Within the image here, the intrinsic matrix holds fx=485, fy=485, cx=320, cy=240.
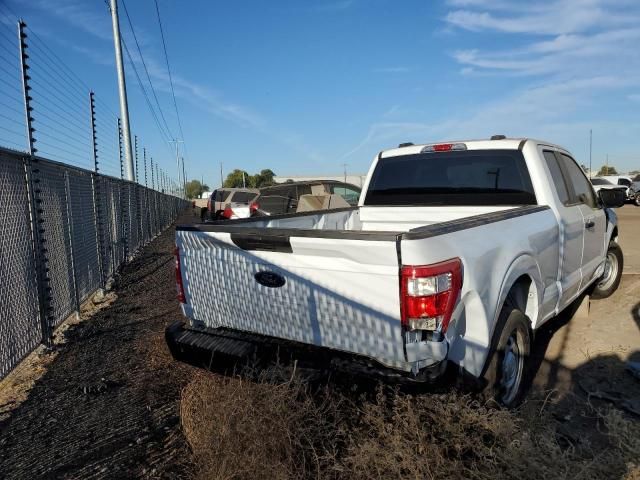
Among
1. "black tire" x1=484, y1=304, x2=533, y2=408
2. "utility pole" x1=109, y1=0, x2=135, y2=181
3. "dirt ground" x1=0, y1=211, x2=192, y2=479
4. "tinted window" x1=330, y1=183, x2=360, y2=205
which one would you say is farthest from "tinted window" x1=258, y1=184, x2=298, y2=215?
"black tire" x1=484, y1=304, x2=533, y2=408

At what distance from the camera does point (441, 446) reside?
2.45 meters

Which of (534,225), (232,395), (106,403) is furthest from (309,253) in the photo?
(106,403)

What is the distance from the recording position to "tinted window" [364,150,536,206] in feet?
14.5

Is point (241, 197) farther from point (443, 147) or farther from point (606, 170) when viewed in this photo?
point (606, 170)

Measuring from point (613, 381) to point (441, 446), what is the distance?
2.54m

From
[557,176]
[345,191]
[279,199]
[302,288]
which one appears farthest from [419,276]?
[345,191]

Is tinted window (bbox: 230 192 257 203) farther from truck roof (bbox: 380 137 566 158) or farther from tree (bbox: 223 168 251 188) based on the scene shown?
tree (bbox: 223 168 251 188)

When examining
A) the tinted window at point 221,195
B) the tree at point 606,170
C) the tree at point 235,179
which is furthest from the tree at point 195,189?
the tinted window at point 221,195

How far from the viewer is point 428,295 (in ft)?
7.91

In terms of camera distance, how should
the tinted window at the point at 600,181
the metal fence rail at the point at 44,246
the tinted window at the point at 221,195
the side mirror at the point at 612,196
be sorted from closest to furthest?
the metal fence rail at the point at 44,246 → the side mirror at the point at 612,196 → the tinted window at the point at 221,195 → the tinted window at the point at 600,181

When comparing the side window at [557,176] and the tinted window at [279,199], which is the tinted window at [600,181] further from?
the side window at [557,176]

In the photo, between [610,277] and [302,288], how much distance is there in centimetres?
553

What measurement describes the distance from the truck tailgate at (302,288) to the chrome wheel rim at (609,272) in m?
5.18

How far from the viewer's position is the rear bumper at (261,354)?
255cm
